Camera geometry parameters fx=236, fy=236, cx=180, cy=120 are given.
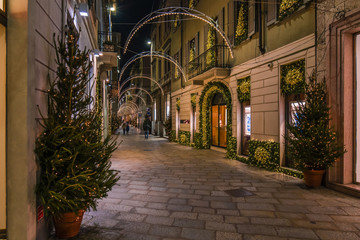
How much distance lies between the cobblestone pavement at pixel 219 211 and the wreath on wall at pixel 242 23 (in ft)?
19.9

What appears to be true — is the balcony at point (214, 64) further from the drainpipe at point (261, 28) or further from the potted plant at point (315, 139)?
the potted plant at point (315, 139)

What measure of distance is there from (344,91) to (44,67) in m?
6.48

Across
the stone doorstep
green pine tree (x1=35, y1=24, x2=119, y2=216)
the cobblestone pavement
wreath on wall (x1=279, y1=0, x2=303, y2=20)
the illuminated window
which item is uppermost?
wreath on wall (x1=279, y1=0, x2=303, y2=20)

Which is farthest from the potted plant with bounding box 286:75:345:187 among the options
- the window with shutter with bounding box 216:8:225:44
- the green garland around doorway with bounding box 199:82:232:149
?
the green garland around doorway with bounding box 199:82:232:149

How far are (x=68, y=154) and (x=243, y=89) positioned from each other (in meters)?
8.26

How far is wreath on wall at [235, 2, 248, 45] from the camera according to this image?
32.7 ft

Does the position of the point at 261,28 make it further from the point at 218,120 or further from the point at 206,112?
the point at 206,112

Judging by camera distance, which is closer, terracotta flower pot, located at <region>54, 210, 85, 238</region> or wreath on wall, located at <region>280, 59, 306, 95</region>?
terracotta flower pot, located at <region>54, 210, 85, 238</region>

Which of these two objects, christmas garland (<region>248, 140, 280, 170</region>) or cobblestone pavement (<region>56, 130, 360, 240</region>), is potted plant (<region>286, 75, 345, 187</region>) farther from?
christmas garland (<region>248, 140, 280, 170</region>)

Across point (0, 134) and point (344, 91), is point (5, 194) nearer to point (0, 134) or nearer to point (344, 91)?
point (0, 134)

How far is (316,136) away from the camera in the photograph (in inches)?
229

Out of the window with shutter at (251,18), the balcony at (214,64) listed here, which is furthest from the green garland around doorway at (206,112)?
the window with shutter at (251,18)

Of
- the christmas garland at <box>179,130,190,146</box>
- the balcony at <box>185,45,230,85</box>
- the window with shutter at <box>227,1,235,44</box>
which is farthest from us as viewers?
the christmas garland at <box>179,130,190,146</box>

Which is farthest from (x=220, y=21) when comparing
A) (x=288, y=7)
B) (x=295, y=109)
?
(x=295, y=109)
